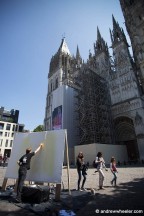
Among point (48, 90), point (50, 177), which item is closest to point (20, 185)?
point (50, 177)

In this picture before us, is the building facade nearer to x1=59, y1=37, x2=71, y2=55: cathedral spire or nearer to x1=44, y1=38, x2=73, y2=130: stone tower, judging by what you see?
x1=44, y1=38, x2=73, y2=130: stone tower

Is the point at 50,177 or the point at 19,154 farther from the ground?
the point at 19,154

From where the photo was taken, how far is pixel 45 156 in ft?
18.4

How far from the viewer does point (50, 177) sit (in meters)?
5.14

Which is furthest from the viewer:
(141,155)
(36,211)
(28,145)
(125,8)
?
(141,155)

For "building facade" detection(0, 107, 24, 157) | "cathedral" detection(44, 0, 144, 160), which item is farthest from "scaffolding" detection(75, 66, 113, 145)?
"building facade" detection(0, 107, 24, 157)

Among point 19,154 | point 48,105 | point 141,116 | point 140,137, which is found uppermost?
point 48,105

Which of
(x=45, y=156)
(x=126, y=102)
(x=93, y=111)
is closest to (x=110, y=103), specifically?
(x=126, y=102)

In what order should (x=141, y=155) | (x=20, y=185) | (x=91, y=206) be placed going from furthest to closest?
(x=141, y=155) < (x=20, y=185) < (x=91, y=206)

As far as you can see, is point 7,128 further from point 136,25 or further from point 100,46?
point 136,25

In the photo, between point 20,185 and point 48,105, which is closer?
point 20,185

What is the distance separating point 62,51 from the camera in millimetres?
50562

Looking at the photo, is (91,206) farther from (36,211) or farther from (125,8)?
(125,8)

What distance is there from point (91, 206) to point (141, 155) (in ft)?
85.4
